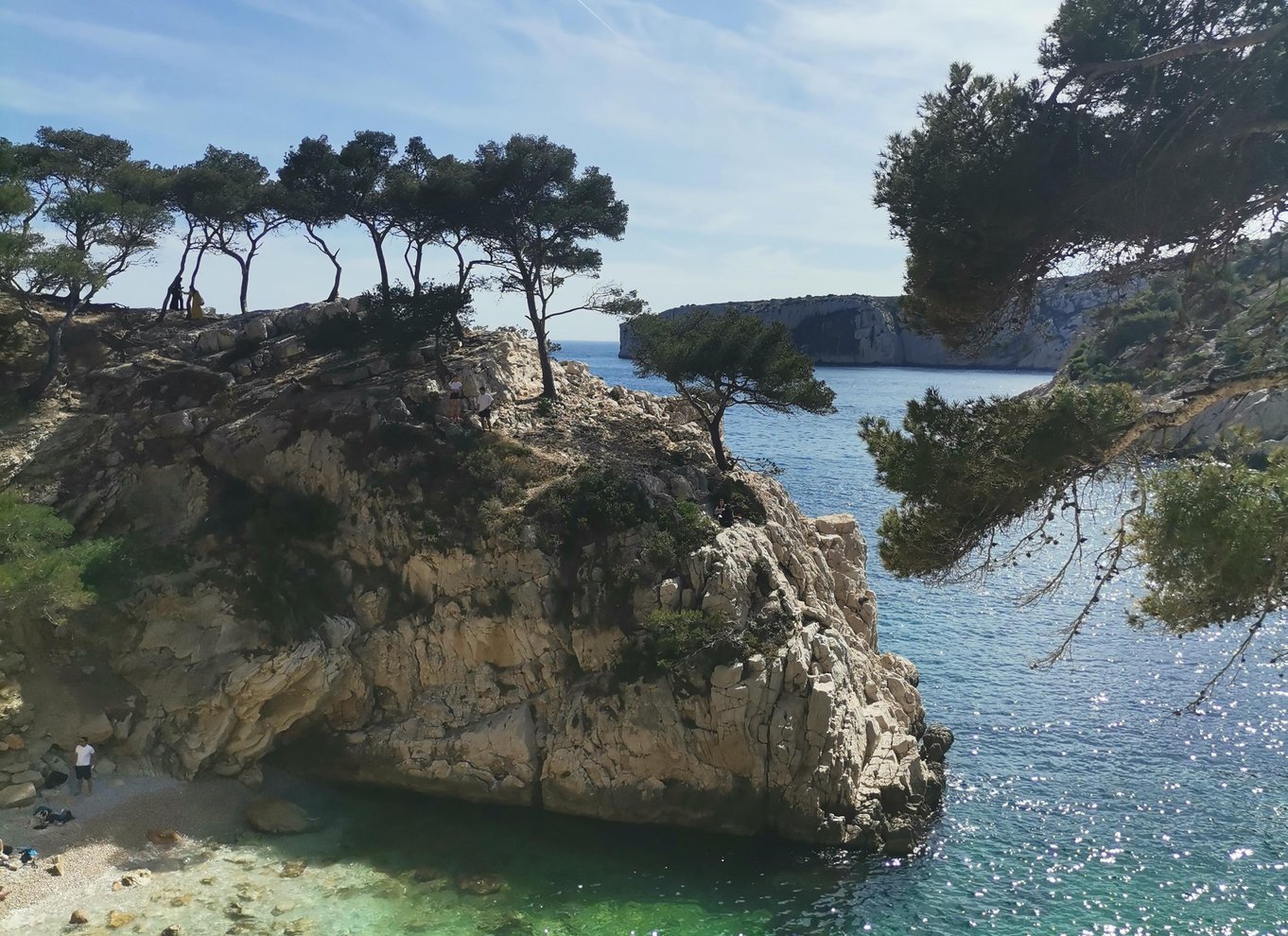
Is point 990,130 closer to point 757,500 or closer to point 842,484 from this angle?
point 757,500

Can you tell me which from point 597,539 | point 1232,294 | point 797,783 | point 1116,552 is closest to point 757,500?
point 597,539

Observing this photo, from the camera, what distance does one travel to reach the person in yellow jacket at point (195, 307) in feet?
122

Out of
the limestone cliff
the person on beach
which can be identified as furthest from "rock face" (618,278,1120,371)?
the limestone cliff

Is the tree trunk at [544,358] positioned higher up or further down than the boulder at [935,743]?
higher up

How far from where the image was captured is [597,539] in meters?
24.9

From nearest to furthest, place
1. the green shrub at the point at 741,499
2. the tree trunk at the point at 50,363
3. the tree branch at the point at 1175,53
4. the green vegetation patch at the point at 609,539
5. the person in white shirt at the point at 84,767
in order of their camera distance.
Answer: the tree branch at the point at 1175,53
the person in white shirt at the point at 84,767
the green vegetation patch at the point at 609,539
the green shrub at the point at 741,499
the tree trunk at the point at 50,363

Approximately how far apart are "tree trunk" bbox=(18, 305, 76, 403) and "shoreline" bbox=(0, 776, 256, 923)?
1480 cm

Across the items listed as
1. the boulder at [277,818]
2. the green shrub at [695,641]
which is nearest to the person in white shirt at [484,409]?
the green shrub at [695,641]

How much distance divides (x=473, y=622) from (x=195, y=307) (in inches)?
823

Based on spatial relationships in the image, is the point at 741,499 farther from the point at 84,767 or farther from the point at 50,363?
the point at 50,363

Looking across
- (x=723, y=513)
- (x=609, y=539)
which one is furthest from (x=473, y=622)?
(x=723, y=513)

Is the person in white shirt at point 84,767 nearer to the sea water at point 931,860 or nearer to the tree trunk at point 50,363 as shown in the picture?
the sea water at point 931,860

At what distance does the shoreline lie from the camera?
18.5 m

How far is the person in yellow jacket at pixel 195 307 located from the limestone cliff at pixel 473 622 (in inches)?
350
